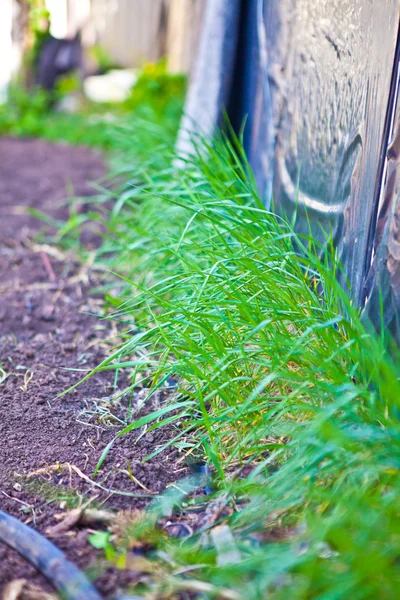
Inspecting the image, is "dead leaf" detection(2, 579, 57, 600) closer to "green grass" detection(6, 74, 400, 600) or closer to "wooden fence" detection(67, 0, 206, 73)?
"green grass" detection(6, 74, 400, 600)

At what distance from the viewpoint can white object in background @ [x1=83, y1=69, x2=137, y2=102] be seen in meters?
6.47

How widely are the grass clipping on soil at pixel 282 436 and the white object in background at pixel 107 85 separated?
189 inches

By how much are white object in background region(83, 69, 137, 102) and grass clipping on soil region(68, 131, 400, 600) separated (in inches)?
189

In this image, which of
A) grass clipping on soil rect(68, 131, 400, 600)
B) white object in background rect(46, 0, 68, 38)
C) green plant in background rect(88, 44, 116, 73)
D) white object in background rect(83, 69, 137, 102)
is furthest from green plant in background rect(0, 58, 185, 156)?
grass clipping on soil rect(68, 131, 400, 600)

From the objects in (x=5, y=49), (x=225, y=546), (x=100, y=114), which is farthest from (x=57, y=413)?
(x=5, y=49)

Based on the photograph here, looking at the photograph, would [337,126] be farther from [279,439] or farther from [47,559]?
[47,559]

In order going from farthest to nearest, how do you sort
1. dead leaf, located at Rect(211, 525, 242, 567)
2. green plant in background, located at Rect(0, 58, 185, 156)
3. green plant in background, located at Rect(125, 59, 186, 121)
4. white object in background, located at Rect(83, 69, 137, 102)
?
white object in background, located at Rect(83, 69, 137, 102) < green plant in background, located at Rect(125, 59, 186, 121) < green plant in background, located at Rect(0, 58, 185, 156) < dead leaf, located at Rect(211, 525, 242, 567)

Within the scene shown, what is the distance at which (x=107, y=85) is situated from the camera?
654 centimetres

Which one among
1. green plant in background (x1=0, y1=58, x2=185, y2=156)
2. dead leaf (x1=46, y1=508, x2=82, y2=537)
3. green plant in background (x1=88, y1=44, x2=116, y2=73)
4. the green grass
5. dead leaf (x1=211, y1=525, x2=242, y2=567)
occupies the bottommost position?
dead leaf (x1=46, y1=508, x2=82, y2=537)

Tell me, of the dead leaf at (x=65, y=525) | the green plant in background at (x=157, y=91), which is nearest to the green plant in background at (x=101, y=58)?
the green plant in background at (x=157, y=91)

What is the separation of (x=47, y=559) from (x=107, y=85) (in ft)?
19.4

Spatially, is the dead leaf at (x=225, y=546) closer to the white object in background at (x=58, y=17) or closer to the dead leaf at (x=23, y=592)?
the dead leaf at (x=23, y=592)

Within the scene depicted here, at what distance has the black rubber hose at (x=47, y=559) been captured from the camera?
1.20 m

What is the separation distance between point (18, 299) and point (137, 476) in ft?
4.26
